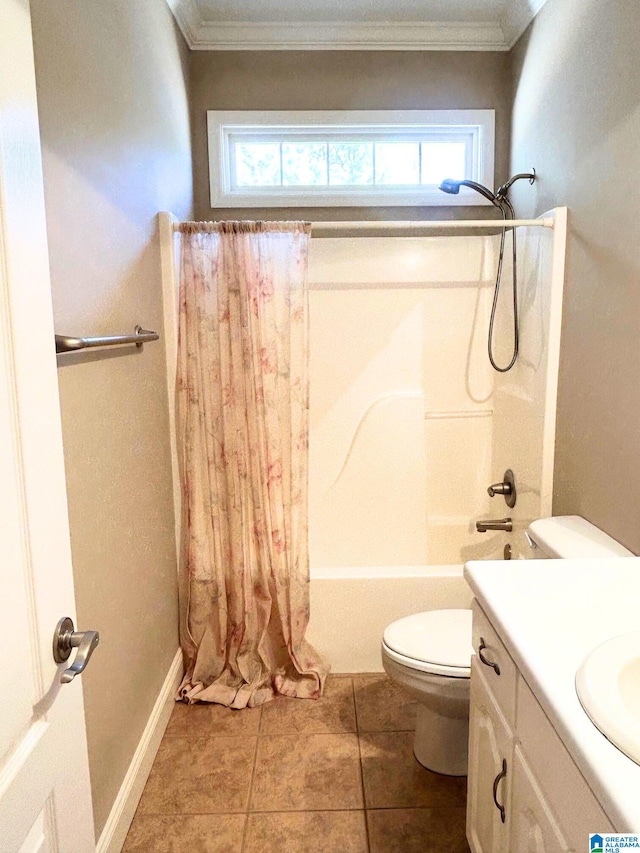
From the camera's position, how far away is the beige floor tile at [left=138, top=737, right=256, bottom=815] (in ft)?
6.14

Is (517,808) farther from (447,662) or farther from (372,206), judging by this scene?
(372,206)

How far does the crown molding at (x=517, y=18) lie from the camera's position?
2.38 meters

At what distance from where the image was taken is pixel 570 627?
118cm

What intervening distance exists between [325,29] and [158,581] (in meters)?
2.42

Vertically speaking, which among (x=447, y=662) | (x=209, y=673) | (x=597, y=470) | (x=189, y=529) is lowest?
(x=209, y=673)

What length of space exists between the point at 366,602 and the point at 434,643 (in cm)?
58

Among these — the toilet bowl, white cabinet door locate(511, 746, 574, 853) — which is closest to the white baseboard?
the toilet bowl

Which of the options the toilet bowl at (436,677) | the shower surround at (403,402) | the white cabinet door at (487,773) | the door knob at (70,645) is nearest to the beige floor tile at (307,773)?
the toilet bowl at (436,677)

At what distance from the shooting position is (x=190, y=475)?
2381mm

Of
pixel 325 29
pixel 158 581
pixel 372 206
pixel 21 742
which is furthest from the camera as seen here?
pixel 372 206

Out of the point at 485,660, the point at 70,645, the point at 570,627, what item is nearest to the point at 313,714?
the point at 485,660

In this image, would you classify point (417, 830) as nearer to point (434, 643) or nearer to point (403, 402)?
point (434, 643)

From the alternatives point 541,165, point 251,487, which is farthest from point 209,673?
point 541,165

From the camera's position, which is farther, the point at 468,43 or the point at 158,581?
the point at 468,43
